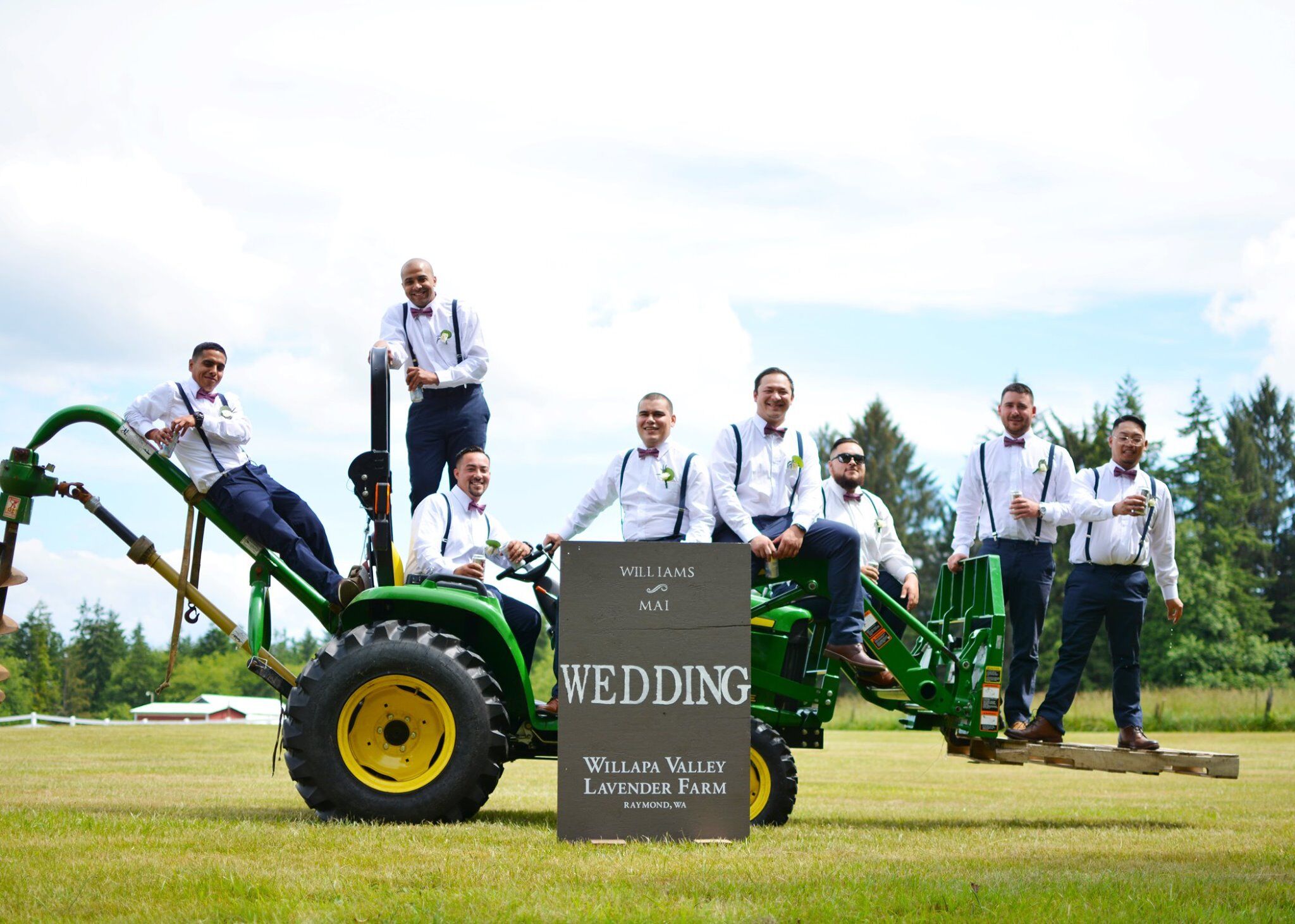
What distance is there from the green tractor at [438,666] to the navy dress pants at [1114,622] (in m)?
0.94

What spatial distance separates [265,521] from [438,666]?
1.52m

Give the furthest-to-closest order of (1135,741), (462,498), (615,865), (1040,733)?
(1135,741), (1040,733), (462,498), (615,865)

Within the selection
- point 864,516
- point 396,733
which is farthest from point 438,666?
point 864,516

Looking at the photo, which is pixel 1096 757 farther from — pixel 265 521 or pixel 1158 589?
pixel 1158 589

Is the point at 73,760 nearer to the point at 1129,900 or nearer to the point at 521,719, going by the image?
the point at 521,719

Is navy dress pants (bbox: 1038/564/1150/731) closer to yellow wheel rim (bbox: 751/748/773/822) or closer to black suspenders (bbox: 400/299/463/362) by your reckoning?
yellow wheel rim (bbox: 751/748/773/822)

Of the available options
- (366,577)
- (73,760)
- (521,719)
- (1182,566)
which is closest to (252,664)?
(366,577)

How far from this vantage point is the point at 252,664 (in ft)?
26.0

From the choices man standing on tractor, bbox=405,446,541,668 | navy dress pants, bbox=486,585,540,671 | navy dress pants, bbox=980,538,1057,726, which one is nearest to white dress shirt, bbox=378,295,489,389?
man standing on tractor, bbox=405,446,541,668

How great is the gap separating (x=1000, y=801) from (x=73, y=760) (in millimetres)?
11405

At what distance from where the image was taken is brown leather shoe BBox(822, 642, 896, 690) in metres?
7.93

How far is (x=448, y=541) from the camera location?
320 inches

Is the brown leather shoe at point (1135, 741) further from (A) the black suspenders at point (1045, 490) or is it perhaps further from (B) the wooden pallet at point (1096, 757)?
(A) the black suspenders at point (1045, 490)

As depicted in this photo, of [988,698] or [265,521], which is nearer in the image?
[265,521]
